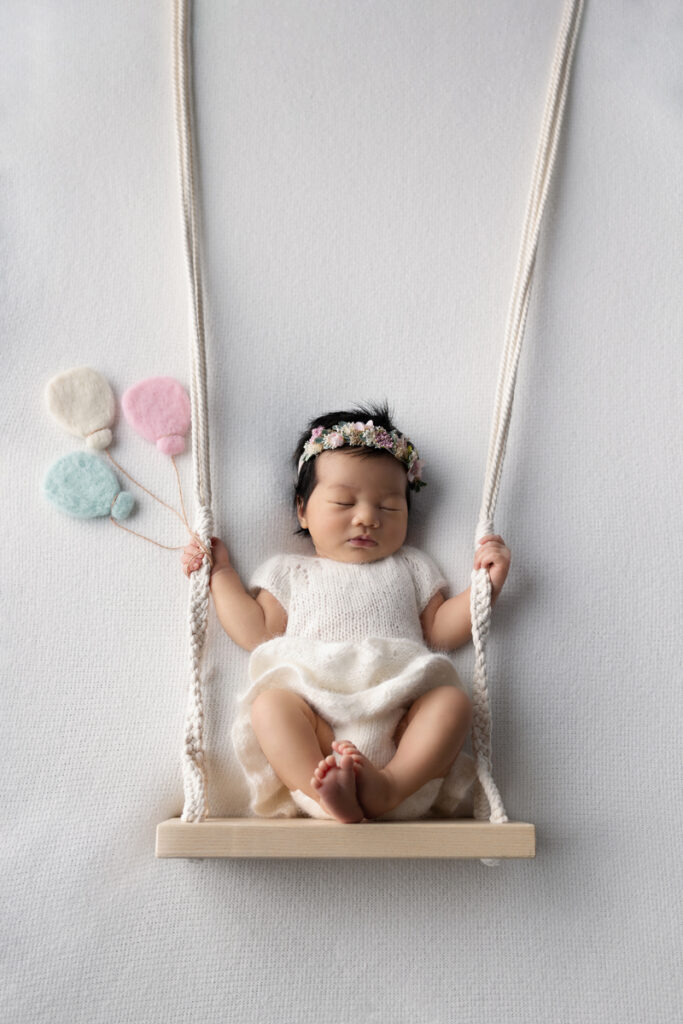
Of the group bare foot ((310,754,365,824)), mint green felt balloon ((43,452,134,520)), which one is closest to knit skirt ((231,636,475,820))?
bare foot ((310,754,365,824))

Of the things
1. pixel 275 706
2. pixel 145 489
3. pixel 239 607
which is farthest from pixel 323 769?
pixel 145 489

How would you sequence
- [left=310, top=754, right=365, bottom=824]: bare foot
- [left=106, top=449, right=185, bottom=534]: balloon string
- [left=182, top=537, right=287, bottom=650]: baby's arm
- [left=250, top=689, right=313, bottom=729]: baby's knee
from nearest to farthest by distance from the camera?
[left=310, top=754, right=365, bottom=824]: bare foot, [left=250, top=689, right=313, bottom=729]: baby's knee, [left=182, top=537, right=287, bottom=650]: baby's arm, [left=106, top=449, right=185, bottom=534]: balloon string

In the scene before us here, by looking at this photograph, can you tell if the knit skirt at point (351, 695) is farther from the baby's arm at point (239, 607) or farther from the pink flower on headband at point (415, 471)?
the pink flower on headband at point (415, 471)

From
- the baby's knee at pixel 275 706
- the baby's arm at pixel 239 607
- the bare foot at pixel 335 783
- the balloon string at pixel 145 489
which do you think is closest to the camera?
the bare foot at pixel 335 783

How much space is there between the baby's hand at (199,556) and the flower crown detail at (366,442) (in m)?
0.17

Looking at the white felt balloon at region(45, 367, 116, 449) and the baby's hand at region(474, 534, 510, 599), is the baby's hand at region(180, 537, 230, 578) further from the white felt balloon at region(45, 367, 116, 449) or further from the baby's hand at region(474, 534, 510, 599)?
the baby's hand at region(474, 534, 510, 599)

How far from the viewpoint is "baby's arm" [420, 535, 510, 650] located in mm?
1167

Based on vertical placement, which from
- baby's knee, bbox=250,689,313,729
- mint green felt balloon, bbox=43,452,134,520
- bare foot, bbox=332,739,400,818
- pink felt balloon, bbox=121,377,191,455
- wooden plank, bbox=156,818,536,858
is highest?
pink felt balloon, bbox=121,377,191,455

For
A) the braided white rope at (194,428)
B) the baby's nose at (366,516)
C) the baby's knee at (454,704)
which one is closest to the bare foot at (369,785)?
the baby's knee at (454,704)

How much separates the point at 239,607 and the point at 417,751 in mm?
330

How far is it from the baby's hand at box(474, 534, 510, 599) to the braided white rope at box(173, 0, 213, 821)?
1.29 ft

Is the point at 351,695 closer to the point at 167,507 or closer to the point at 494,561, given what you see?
the point at 494,561

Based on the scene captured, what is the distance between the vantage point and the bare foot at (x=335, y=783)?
901mm

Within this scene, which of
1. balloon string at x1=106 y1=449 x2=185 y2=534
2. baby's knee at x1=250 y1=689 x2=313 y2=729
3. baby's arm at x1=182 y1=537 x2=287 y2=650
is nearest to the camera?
baby's knee at x1=250 y1=689 x2=313 y2=729
